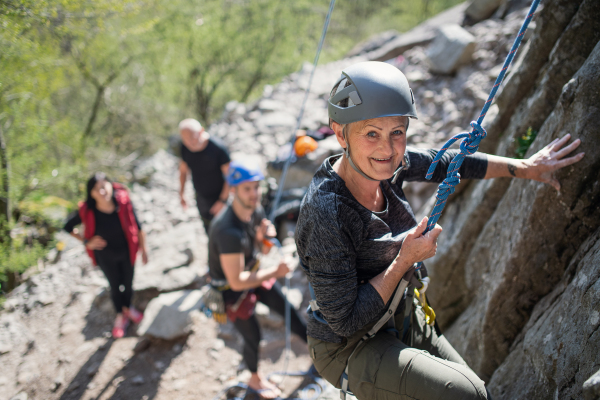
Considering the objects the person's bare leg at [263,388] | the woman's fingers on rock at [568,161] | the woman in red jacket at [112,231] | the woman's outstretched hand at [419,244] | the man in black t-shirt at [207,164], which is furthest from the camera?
the man in black t-shirt at [207,164]

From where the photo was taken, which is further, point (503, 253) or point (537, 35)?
point (537, 35)

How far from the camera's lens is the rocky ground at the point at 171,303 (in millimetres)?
4668

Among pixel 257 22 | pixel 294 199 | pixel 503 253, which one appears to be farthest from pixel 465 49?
pixel 257 22

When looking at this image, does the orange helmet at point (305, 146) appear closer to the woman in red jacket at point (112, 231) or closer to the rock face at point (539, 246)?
the woman in red jacket at point (112, 231)

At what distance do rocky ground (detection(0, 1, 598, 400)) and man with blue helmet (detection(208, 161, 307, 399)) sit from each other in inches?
40.2

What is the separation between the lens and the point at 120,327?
5395mm

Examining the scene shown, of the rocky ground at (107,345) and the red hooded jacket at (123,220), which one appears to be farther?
the red hooded jacket at (123,220)

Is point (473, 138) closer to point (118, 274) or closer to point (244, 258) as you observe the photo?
point (244, 258)

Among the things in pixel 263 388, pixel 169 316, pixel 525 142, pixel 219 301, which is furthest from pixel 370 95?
pixel 169 316

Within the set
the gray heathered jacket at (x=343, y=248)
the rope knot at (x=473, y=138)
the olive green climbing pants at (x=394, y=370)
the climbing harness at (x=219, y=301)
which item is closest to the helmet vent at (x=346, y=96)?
the gray heathered jacket at (x=343, y=248)

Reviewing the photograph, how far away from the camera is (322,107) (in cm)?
974

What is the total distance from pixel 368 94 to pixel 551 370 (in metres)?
1.69

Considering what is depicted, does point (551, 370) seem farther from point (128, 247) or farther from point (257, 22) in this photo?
point (257, 22)

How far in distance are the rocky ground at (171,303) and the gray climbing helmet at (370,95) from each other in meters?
1.78
